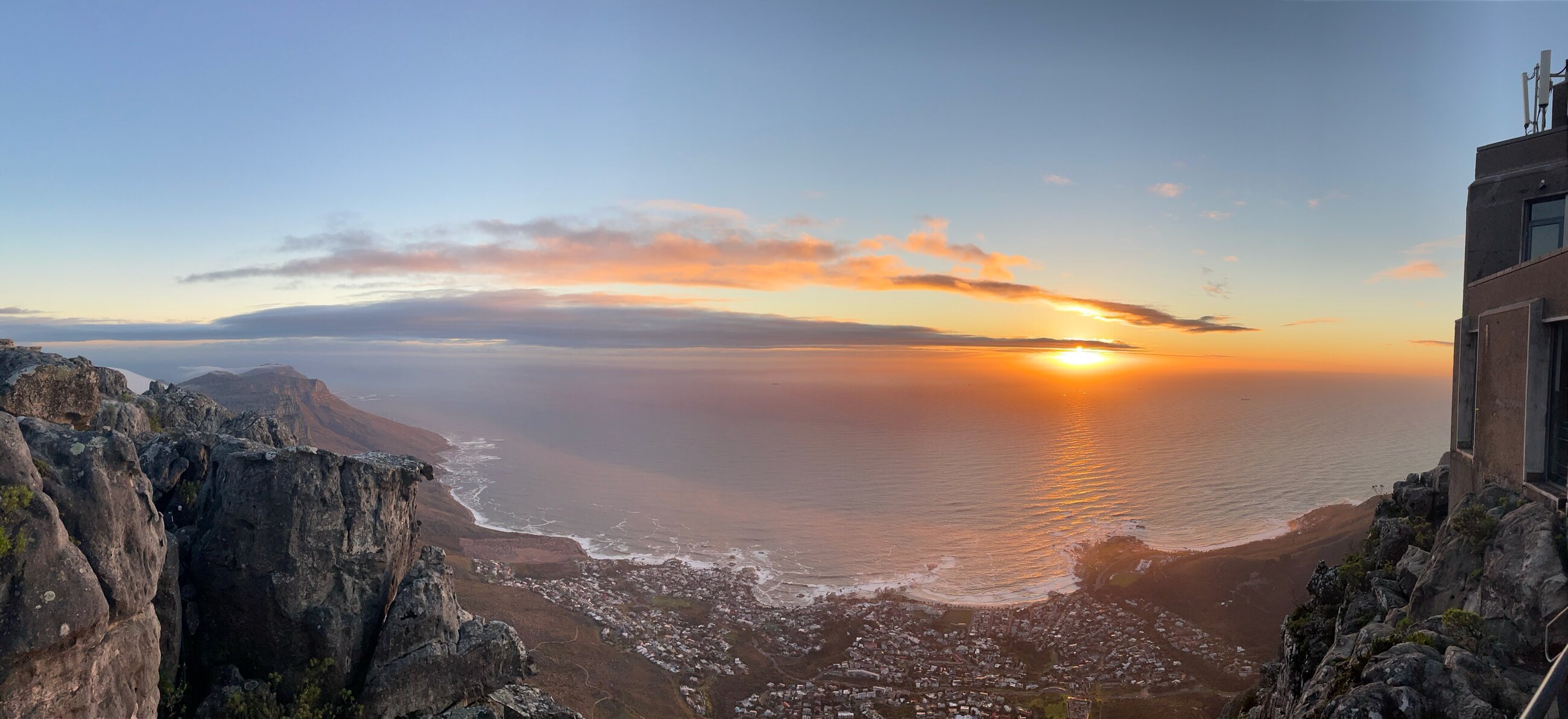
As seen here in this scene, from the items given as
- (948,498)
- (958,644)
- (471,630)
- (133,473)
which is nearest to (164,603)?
(133,473)

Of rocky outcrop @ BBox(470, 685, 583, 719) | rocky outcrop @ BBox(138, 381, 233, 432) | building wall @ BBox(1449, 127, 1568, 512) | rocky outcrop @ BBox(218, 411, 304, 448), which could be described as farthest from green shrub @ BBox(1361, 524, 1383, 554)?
rocky outcrop @ BBox(138, 381, 233, 432)

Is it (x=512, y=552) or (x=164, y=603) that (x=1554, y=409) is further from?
(x=512, y=552)

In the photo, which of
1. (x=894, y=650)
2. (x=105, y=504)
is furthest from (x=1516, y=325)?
(x=894, y=650)

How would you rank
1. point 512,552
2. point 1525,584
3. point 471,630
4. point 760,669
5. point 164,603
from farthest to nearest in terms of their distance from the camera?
point 512,552, point 760,669, point 471,630, point 164,603, point 1525,584

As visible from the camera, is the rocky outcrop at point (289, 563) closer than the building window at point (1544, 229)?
No

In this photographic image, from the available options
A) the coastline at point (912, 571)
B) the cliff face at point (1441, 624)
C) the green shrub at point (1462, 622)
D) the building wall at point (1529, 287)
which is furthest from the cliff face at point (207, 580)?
the coastline at point (912, 571)

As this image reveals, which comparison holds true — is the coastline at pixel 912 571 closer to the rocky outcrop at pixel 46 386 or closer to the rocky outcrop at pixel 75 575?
the rocky outcrop at pixel 75 575

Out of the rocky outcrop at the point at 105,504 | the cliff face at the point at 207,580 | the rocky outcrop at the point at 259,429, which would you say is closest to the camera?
the cliff face at the point at 207,580
